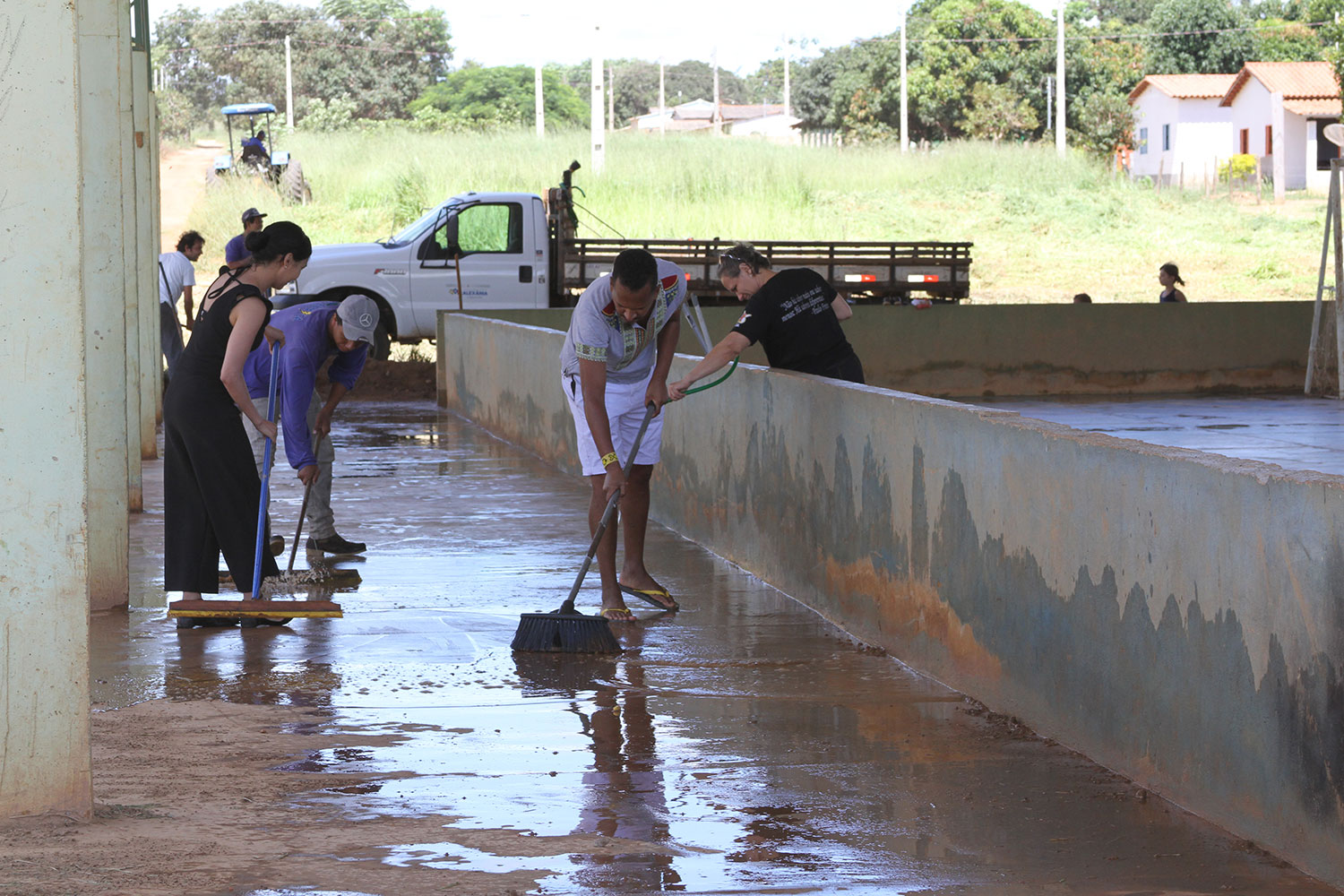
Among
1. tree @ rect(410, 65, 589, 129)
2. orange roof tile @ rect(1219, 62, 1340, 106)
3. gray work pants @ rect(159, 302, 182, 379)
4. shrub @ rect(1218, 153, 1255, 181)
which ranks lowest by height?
gray work pants @ rect(159, 302, 182, 379)

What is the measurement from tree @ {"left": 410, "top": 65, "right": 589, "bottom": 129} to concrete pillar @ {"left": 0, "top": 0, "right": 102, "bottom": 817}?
2901 inches

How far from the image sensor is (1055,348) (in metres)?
20.7

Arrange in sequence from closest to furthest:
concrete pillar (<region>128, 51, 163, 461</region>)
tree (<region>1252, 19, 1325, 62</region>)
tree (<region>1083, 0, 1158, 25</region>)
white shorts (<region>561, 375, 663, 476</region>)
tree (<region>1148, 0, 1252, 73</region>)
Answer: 1. white shorts (<region>561, 375, 663, 476</region>)
2. concrete pillar (<region>128, 51, 163, 461</region>)
3. tree (<region>1252, 19, 1325, 62</region>)
4. tree (<region>1148, 0, 1252, 73</region>)
5. tree (<region>1083, 0, 1158, 25</region>)

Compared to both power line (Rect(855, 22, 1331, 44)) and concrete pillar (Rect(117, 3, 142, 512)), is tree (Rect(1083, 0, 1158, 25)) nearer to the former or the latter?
power line (Rect(855, 22, 1331, 44))

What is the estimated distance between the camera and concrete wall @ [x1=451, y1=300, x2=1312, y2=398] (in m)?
20.6

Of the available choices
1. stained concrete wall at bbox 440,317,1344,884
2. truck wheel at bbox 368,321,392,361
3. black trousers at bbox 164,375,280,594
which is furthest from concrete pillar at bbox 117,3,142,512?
truck wheel at bbox 368,321,392,361

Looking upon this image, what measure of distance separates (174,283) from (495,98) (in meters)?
69.4

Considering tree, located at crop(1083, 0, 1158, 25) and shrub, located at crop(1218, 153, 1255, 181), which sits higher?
tree, located at crop(1083, 0, 1158, 25)

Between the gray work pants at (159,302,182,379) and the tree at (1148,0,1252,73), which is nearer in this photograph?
the gray work pants at (159,302,182,379)

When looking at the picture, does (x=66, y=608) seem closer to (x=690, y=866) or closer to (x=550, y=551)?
(x=690, y=866)

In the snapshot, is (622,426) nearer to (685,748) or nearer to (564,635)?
(564,635)

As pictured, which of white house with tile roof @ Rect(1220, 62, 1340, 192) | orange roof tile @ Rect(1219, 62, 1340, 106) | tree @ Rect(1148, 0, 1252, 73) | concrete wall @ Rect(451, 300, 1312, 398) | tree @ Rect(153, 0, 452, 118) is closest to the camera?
concrete wall @ Rect(451, 300, 1312, 398)

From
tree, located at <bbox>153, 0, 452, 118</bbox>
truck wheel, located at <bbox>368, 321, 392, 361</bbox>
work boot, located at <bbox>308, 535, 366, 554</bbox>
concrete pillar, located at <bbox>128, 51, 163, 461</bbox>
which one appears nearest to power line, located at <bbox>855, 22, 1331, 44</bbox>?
tree, located at <bbox>153, 0, 452, 118</bbox>

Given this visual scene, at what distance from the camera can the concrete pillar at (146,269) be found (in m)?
12.6
